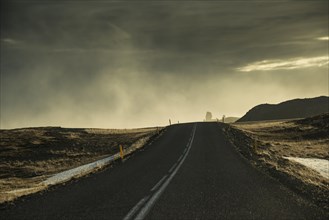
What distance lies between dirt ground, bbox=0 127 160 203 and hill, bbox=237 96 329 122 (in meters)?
102

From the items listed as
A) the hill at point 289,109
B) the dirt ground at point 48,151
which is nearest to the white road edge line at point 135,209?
the dirt ground at point 48,151

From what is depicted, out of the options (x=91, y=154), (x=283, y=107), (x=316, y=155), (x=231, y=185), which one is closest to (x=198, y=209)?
(x=231, y=185)

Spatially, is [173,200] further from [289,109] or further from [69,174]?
[289,109]

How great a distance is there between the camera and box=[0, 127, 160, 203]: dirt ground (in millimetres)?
37031

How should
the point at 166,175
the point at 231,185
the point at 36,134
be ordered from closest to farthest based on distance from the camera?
the point at 231,185 < the point at 166,175 < the point at 36,134

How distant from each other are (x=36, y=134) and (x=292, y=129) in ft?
138

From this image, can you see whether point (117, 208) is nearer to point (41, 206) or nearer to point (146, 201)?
point (146, 201)

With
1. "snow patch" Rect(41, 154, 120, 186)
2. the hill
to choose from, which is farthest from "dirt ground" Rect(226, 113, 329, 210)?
the hill

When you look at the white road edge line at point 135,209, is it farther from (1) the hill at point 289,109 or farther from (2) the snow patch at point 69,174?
(1) the hill at point 289,109

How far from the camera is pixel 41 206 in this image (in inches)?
406

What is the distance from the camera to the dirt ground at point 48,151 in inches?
1458

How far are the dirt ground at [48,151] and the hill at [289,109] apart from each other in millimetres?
101985

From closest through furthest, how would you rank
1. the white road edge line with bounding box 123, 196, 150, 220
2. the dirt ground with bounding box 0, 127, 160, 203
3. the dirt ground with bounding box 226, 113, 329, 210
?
the white road edge line with bounding box 123, 196, 150, 220
the dirt ground with bounding box 226, 113, 329, 210
the dirt ground with bounding box 0, 127, 160, 203

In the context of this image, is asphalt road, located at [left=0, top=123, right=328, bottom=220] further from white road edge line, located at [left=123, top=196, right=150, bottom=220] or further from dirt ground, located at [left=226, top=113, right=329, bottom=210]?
dirt ground, located at [left=226, top=113, right=329, bottom=210]
